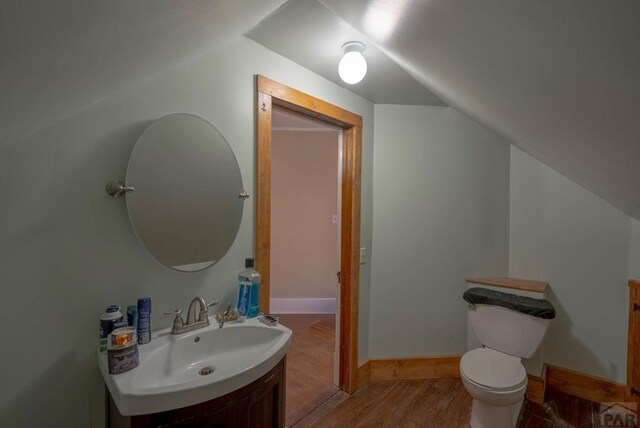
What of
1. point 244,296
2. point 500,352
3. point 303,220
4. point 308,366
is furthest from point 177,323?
point 303,220

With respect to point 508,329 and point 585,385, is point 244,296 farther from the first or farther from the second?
point 585,385

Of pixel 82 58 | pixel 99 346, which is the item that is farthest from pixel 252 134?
pixel 99 346

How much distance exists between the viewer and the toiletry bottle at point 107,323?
928 mm

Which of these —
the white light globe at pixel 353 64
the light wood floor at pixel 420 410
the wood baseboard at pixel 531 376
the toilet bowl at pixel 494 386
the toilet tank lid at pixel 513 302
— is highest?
the white light globe at pixel 353 64

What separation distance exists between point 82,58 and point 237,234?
89 cm

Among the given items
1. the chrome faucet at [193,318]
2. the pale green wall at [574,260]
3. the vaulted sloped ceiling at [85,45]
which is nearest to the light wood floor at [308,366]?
the chrome faucet at [193,318]

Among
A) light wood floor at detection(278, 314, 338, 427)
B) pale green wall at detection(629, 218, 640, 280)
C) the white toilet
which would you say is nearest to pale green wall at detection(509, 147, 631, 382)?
pale green wall at detection(629, 218, 640, 280)

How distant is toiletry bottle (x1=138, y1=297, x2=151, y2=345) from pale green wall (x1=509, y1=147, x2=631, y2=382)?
2.49 metres

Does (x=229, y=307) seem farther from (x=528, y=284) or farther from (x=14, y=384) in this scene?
(x=528, y=284)

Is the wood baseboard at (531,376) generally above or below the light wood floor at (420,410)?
above

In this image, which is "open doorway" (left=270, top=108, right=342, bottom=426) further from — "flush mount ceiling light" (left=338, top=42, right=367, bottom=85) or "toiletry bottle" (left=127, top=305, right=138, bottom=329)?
"toiletry bottle" (left=127, top=305, right=138, bottom=329)

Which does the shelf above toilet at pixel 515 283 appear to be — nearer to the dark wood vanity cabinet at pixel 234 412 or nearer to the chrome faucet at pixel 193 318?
the dark wood vanity cabinet at pixel 234 412

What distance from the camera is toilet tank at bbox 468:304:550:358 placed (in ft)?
5.65

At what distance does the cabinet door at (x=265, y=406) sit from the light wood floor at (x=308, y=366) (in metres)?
0.79
